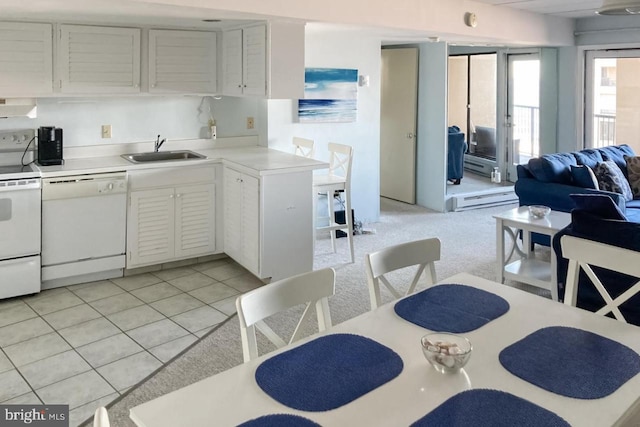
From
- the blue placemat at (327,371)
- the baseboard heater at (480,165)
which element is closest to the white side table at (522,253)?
the blue placemat at (327,371)

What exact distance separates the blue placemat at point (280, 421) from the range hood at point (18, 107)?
3833 mm

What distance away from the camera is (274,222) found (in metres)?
4.38

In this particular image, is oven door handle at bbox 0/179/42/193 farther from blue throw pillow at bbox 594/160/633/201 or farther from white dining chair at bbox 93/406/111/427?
blue throw pillow at bbox 594/160/633/201

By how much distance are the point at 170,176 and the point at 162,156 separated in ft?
1.79

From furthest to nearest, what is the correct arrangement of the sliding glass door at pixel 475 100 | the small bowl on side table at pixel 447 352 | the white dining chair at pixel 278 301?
the sliding glass door at pixel 475 100 < the white dining chair at pixel 278 301 < the small bowl on side table at pixel 447 352

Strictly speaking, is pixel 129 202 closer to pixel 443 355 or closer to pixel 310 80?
pixel 310 80

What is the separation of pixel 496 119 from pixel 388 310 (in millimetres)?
6416

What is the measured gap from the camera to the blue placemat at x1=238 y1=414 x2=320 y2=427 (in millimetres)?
1423

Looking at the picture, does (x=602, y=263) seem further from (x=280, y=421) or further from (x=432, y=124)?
A: (x=432, y=124)

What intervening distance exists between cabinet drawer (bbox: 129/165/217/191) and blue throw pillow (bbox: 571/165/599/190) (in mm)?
3199

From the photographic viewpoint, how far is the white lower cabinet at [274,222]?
4.34 metres

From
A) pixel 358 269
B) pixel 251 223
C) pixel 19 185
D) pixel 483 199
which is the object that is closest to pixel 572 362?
pixel 251 223

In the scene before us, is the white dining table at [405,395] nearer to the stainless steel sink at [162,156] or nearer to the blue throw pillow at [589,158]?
the stainless steel sink at [162,156]

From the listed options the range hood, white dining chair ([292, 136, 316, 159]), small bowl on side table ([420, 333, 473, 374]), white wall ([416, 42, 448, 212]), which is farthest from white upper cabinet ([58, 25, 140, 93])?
small bowl on side table ([420, 333, 473, 374])
